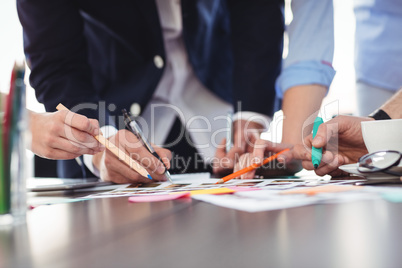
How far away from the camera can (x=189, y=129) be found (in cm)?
118

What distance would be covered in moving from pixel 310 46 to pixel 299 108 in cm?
20

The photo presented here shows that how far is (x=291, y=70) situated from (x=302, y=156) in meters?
0.37

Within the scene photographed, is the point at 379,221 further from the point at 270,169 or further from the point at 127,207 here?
the point at 270,169

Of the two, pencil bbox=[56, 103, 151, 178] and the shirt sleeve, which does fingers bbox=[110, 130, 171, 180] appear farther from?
the shirt sleeve

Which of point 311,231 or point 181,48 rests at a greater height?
point 181,48

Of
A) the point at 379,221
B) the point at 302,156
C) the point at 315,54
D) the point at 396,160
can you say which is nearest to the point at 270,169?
the point at 302,156

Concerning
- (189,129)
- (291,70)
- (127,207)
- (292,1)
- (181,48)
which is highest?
(292,1)

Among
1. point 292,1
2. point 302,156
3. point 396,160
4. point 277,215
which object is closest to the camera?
point 277,215

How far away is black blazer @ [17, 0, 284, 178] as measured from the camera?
41.0 inches

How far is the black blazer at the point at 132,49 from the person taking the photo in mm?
1042

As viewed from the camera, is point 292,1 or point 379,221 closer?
point 379,221

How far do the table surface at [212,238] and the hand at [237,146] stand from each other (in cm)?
53

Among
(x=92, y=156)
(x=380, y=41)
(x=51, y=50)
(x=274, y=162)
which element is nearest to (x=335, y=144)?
(x=274, y=162)

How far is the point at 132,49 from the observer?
1.11 metres
